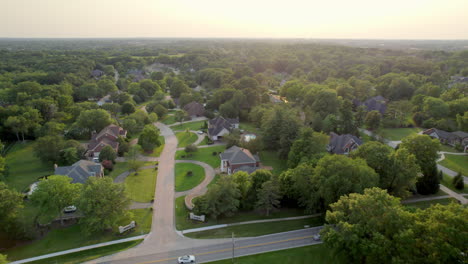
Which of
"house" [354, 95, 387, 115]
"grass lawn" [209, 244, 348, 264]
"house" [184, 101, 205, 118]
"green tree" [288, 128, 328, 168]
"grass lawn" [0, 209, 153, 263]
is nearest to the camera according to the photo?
"grass lawn" [209, 244, 348, 264]

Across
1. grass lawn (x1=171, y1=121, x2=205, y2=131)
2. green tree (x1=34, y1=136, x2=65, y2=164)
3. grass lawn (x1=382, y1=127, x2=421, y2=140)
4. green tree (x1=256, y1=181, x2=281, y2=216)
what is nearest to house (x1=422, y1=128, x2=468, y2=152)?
grass lawn (x1=382, y1=127, x2=421, y2=140)

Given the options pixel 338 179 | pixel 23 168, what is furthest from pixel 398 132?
pixel 23 168

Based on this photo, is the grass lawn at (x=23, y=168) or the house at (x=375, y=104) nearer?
the grass lawn at (x=23, y=168)

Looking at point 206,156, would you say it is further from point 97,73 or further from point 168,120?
point 97,73

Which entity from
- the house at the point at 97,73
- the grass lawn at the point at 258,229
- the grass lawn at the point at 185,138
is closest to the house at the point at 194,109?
the grass lawn at the point at 185,138

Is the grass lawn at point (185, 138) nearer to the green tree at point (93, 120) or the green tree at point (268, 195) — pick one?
the green tree at point (93, 120)

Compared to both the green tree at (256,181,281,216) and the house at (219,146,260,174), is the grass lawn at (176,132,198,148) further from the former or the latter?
the green tree at (256,181,281,216)
